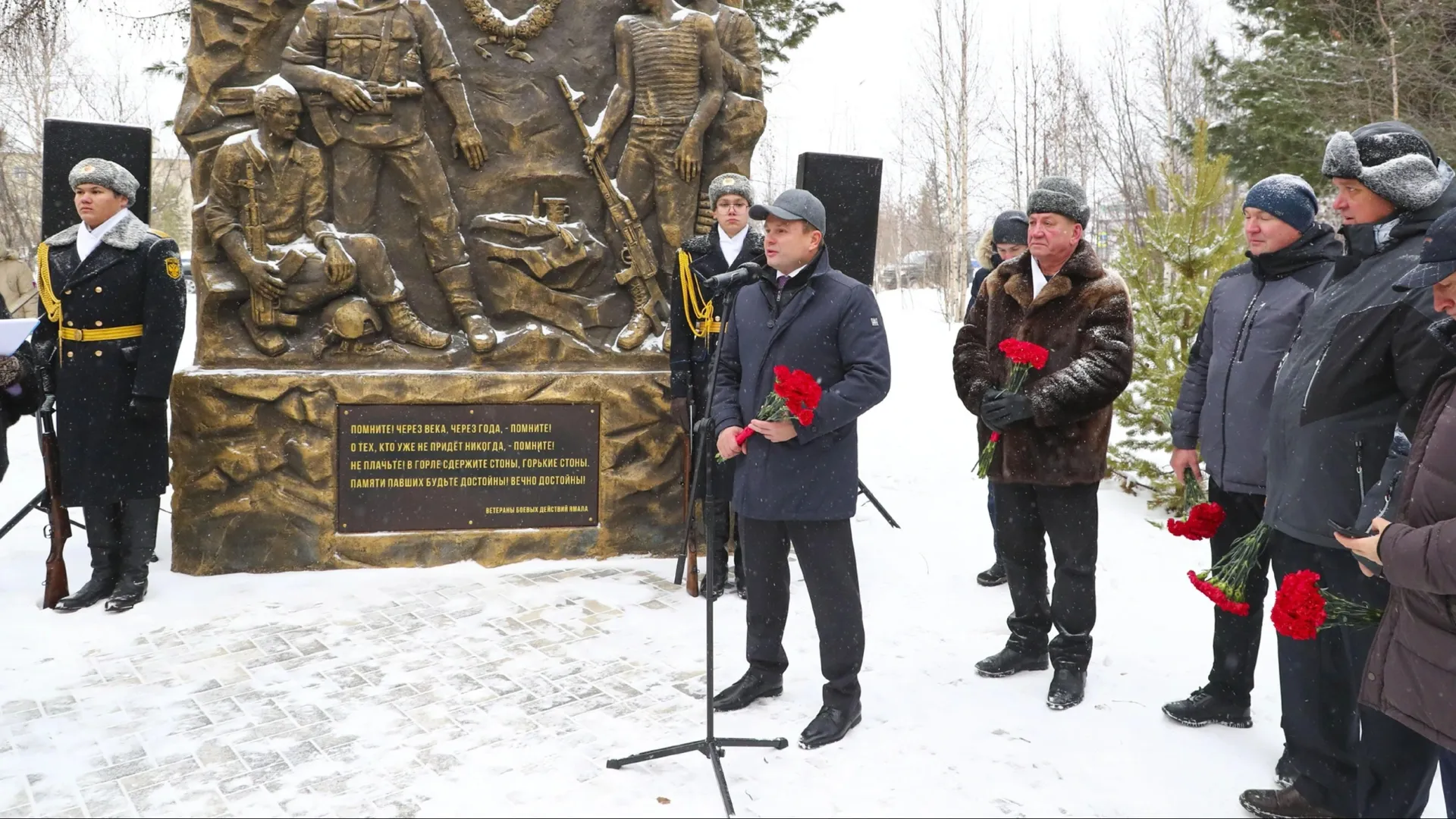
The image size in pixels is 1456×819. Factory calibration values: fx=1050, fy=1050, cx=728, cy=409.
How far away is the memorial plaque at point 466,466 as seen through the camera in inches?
240

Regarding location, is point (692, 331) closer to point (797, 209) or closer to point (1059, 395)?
point (797, 209)

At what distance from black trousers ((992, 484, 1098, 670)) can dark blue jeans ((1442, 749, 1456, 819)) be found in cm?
162

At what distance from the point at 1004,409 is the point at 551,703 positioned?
2103 millimetres

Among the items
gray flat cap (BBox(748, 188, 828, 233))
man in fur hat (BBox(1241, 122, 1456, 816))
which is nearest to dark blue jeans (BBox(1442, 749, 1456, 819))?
man in fur hat (BBox(1241, 122, 1456, 816))

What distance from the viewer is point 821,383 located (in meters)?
3.80

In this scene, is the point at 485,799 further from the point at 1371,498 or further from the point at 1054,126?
the point at 1054,126

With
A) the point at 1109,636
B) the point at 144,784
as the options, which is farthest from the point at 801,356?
the point at 144,784

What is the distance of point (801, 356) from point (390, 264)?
11.2 ft

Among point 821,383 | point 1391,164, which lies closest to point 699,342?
point 821,383

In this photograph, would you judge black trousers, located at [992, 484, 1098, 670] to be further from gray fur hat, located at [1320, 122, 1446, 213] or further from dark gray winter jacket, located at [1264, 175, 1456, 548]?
gray fur hat, located at [1320, 122, 1446, 213]

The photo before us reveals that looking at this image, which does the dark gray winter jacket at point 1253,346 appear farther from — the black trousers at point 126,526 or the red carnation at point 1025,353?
the black trousers at point 126,526

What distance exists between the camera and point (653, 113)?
6391mm

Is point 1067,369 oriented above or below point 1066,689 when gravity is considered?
above

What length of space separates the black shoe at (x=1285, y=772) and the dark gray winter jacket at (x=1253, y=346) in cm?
88
